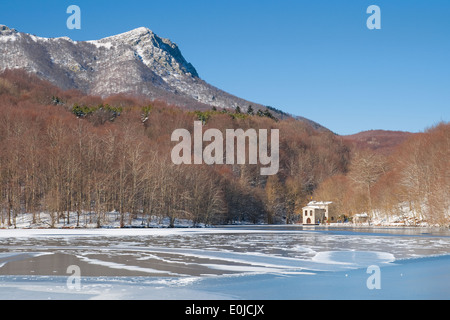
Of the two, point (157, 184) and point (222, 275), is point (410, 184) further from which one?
point (222, 275)

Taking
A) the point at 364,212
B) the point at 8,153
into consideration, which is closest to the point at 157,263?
the point at 8,153

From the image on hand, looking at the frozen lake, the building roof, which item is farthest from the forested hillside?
the frozen lake

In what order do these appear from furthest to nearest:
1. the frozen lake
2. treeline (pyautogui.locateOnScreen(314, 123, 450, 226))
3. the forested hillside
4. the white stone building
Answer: the white stone building < the forested hillside < treeline (pyautogui.locateOnScreen(314, 123, 450, 226)) < the frozen lake

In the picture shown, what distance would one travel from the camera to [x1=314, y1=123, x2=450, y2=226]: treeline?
172ft

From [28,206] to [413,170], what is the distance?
52304mm

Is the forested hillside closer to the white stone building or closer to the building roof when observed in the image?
the building roof

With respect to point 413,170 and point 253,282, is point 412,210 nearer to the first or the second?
point 413,170

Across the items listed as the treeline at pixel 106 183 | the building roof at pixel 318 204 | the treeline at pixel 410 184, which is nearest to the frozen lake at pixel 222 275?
the treeline at pixel 410 184

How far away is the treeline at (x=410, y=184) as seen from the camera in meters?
52.4

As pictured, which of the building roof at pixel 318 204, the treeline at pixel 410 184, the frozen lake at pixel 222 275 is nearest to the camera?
the frozen lake at pixel 222 275

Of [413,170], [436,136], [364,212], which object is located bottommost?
[364,212]

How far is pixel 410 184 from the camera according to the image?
65688 mm

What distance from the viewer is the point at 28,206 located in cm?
5903

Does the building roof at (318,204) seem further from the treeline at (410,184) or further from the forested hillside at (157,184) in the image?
the treeline at (410,184)
